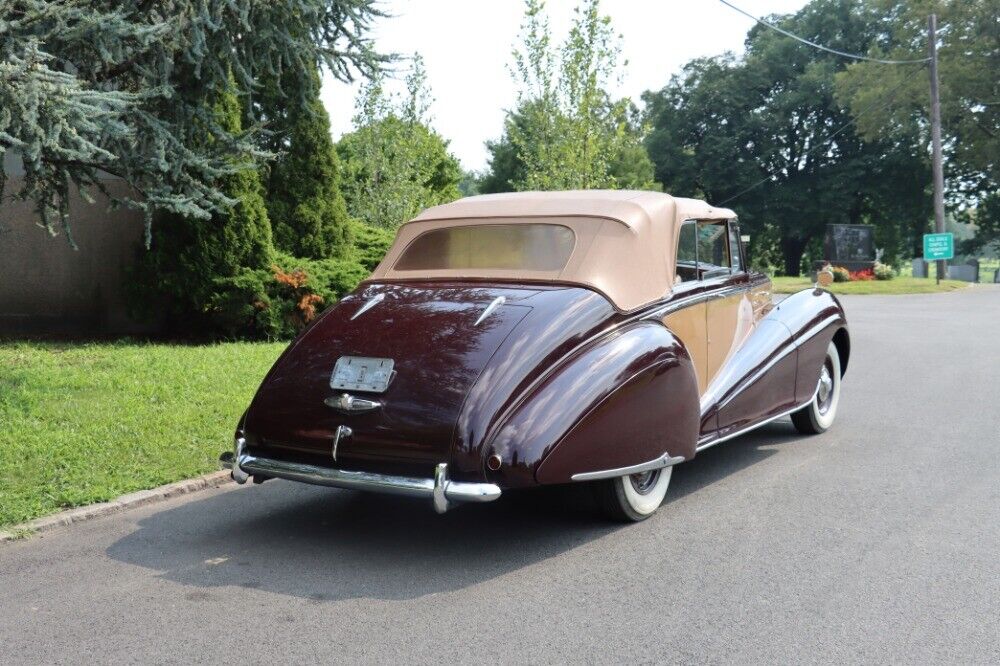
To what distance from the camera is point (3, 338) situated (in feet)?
40.7

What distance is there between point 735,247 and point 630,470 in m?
2.66

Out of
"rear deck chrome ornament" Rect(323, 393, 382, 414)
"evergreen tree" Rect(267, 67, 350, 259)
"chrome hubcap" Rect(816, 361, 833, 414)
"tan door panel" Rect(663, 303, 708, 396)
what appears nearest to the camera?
"rear deck chrome ornament" Rect(323, 393, 382, 414)

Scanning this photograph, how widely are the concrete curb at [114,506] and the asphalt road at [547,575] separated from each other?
0.10m

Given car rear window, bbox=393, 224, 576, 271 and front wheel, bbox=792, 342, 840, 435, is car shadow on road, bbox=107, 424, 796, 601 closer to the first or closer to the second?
car rear window, bbox=393, 224, 576, 271

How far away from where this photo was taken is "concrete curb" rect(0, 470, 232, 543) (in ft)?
18.7

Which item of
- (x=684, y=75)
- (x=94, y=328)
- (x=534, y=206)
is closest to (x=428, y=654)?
(x=534, y=206)

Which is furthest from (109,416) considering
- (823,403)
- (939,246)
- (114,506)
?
(939,246)

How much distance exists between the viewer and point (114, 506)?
615cm

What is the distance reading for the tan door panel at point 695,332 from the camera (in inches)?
250

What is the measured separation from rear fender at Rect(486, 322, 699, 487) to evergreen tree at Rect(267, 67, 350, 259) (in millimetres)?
9588

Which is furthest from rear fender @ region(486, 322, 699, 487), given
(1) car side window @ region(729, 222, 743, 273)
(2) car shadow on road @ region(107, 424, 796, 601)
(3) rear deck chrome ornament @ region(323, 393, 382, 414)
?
(1) car side window @ region(729, 222, 743, 273)

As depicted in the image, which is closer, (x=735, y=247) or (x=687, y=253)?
(x=687, y=253)

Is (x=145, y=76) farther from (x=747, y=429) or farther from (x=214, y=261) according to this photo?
(x=747, y=429)

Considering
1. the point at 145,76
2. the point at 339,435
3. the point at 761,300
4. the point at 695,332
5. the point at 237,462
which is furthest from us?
the point at 145,76
